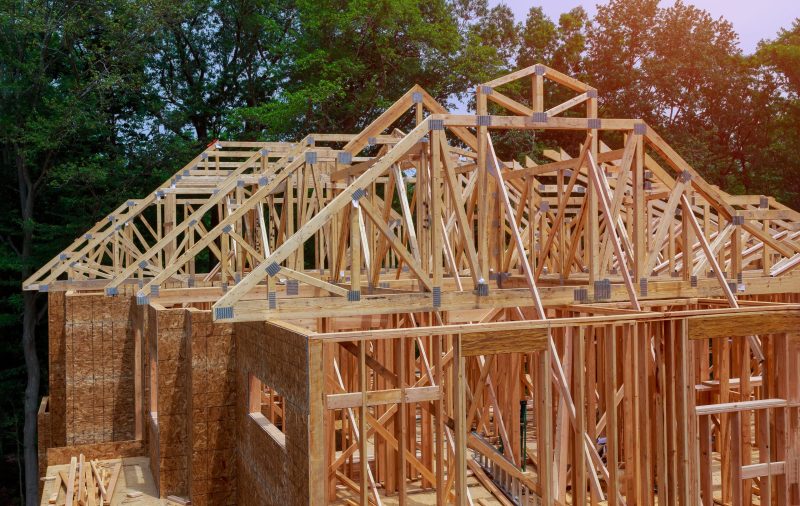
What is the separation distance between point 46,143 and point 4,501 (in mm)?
14787

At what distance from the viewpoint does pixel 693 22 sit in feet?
143

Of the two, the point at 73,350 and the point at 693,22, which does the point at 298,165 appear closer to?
the point at 73,350

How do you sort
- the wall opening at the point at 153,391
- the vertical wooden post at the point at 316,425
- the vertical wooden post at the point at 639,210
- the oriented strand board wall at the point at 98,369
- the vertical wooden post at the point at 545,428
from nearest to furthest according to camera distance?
the vertical wooden post at the point at 316,425
the vertical wooden post at the point at 545,428
the vertical wooden post at the point at 639,210
the wall opening at the point at 153,391
the oriented strand board wall at the point at 98,369

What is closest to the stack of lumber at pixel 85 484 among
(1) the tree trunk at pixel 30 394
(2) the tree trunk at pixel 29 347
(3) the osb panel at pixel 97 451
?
(3) the osb panel at pixel 97 451

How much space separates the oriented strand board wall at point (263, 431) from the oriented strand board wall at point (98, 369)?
21.7 feet

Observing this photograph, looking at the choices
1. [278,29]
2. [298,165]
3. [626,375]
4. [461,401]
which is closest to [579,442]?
[626,375]

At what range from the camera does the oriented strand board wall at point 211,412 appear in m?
10.8

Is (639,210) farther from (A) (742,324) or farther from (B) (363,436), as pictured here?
(B) (363,436)

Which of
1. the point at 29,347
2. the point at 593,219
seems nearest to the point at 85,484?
the point at 593,219

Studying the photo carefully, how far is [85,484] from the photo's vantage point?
11.9 metres

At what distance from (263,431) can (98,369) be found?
27.4 ft

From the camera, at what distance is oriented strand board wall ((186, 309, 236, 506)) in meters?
10.8

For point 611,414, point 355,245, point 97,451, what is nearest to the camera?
point 611,414

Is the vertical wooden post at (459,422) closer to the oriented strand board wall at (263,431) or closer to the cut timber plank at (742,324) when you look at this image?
the oriented strand board wall at (263,431)
